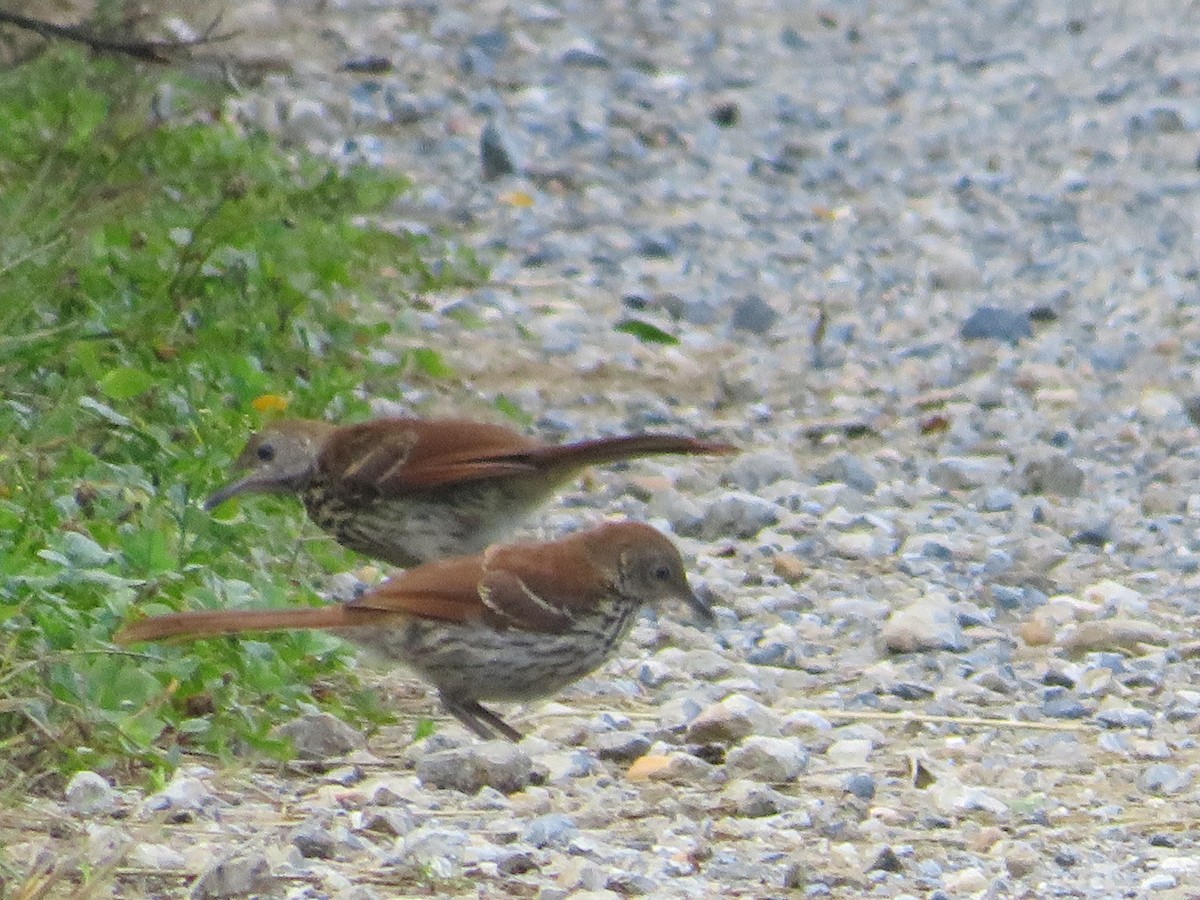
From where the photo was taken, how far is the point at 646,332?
9.30 metres

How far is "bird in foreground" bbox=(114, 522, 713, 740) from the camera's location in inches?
219

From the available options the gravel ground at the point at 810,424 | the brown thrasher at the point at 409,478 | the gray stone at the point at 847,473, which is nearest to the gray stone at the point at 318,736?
the gravel ground at the point at 810,424

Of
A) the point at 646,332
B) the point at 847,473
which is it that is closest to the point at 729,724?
the point at 847,473

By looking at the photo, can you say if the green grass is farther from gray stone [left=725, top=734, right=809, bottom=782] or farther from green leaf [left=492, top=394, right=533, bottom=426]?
gray stone [left=725, top=734, right=809, bottom=782]

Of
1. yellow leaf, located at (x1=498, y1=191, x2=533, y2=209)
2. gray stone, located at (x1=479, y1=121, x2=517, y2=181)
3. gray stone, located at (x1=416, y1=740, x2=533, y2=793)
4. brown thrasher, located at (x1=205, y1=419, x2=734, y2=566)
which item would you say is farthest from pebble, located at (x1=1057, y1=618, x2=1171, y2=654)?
gray stone, located at (x1=479, y1=121, x2=517, y2=181)

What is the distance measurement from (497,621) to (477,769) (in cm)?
65

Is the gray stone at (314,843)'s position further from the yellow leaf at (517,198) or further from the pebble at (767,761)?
the yellow leaf at (517,198)

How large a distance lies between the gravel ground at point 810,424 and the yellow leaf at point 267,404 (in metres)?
0.93

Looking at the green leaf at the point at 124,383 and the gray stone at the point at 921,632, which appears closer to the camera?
the gray stone at the point at 921,632

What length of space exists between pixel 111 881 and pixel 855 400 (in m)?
5.32

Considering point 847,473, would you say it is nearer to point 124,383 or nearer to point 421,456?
point 421,456

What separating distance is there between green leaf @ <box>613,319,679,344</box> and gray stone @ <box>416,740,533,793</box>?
4.35 metres

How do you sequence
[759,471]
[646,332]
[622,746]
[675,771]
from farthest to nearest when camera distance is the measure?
[646,332], [759,471], [622,746], [675,771]

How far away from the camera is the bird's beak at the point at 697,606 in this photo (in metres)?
6.08
